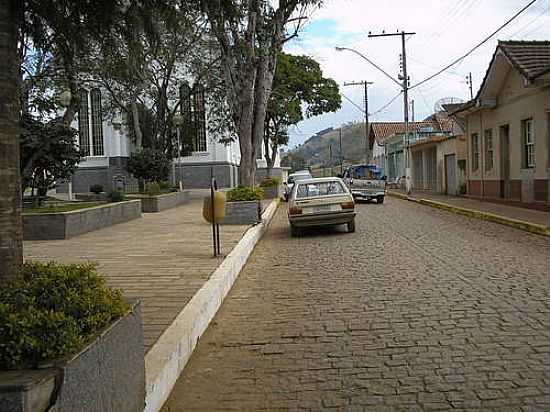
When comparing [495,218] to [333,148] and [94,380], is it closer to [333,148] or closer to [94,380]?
[94,380]

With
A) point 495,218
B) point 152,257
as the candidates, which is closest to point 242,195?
point 152,257

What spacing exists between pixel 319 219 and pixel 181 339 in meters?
10.1

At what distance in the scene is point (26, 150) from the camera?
17.2 meters

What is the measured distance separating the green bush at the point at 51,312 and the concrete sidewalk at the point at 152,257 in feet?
5.17

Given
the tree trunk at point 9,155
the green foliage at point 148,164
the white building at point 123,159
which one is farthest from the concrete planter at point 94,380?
the white building at point 123,159

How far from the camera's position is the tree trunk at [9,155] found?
395 cm

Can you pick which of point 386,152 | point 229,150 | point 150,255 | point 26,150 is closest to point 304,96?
point 229,150

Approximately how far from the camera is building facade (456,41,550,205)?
66.2 feet

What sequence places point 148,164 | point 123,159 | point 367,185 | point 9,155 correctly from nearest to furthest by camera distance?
1. point 9,155
2. point 148,164
3. point 367,185
4. point 123,159

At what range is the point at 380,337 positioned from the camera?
20.5 feet

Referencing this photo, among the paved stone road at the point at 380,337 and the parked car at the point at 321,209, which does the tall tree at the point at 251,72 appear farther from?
the paved stone road at the point at 380,337

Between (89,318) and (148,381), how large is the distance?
1.07m

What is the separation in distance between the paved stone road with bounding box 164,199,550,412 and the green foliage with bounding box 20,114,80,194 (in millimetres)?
8585

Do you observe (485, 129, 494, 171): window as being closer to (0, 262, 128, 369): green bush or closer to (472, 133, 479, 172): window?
(472, 133, 479, 172): window
